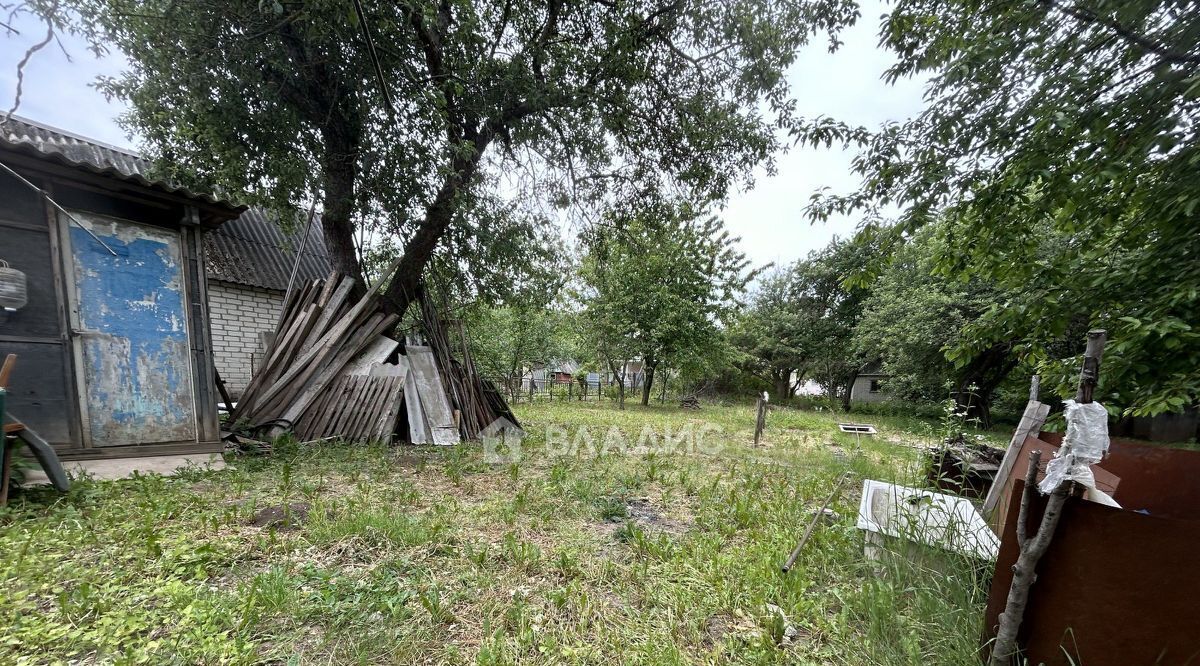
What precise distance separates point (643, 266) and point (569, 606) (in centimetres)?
1279

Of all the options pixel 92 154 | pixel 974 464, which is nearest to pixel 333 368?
pixel 974 464

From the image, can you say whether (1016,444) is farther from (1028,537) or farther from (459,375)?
(459,375)

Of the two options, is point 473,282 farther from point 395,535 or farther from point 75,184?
point 395,535

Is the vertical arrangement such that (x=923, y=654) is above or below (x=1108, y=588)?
below

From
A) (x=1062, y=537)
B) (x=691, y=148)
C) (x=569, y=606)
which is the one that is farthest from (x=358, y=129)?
(x=1062, y=537)

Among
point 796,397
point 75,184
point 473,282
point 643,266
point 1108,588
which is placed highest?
point 643,266

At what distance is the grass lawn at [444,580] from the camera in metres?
1.76

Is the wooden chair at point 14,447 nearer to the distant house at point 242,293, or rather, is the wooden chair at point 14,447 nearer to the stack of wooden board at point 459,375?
the stack of wooden board at point 459,375

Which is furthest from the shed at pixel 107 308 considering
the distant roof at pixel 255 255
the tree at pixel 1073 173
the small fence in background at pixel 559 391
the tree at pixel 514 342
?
the small fence in background at pixel 559 391

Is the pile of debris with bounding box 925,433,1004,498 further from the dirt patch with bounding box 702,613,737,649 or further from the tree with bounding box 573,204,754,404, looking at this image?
the tree with bounding box 573,204,754,404

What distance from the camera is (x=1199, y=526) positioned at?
3.64 ft

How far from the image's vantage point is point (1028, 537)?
130cm

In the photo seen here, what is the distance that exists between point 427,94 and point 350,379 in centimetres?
387

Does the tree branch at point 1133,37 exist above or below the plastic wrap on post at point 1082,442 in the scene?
above
